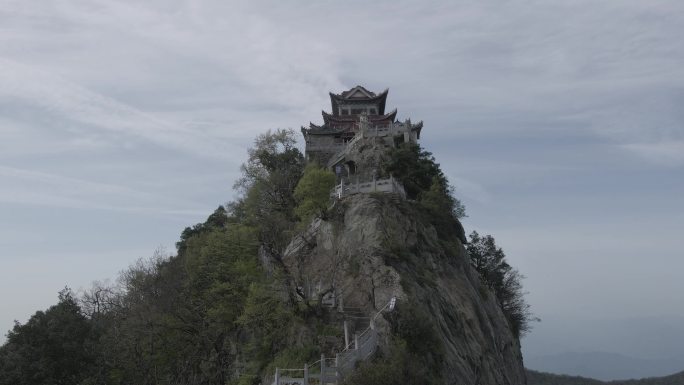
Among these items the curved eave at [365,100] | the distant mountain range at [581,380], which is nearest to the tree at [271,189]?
the curved eave at [365,100]

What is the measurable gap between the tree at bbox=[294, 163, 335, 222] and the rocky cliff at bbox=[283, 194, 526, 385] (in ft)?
11.4

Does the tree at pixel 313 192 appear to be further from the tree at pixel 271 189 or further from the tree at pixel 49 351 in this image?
the tree at pixel 49 351

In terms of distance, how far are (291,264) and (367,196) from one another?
5.98 meters

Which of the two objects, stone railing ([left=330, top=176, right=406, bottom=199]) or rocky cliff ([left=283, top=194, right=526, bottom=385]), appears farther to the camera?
stone railing ([left=330, top=176, right=406, bottom=199])

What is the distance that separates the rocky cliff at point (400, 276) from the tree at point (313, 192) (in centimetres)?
349

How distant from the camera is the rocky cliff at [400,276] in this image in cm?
2612

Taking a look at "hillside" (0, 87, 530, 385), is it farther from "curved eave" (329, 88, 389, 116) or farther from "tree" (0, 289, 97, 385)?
"curved eave" (329, 88, 389, 116)

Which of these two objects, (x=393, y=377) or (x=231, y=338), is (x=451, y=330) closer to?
(x=393, y=377)

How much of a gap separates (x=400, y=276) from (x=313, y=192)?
1234 centimetres

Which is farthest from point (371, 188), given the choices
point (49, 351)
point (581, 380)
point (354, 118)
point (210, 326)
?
point (581, 380)

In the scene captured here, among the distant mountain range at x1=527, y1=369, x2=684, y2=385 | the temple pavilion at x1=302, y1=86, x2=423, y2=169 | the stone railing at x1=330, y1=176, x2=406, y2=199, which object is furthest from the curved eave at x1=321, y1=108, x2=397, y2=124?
the distant mountain range at x1=527, y1=369, x2=684, y2=385

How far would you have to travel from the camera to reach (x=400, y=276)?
2717 centimetres

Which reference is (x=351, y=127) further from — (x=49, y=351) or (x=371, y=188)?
(x=49, y=351)

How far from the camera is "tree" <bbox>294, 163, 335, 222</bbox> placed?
1427 inches
